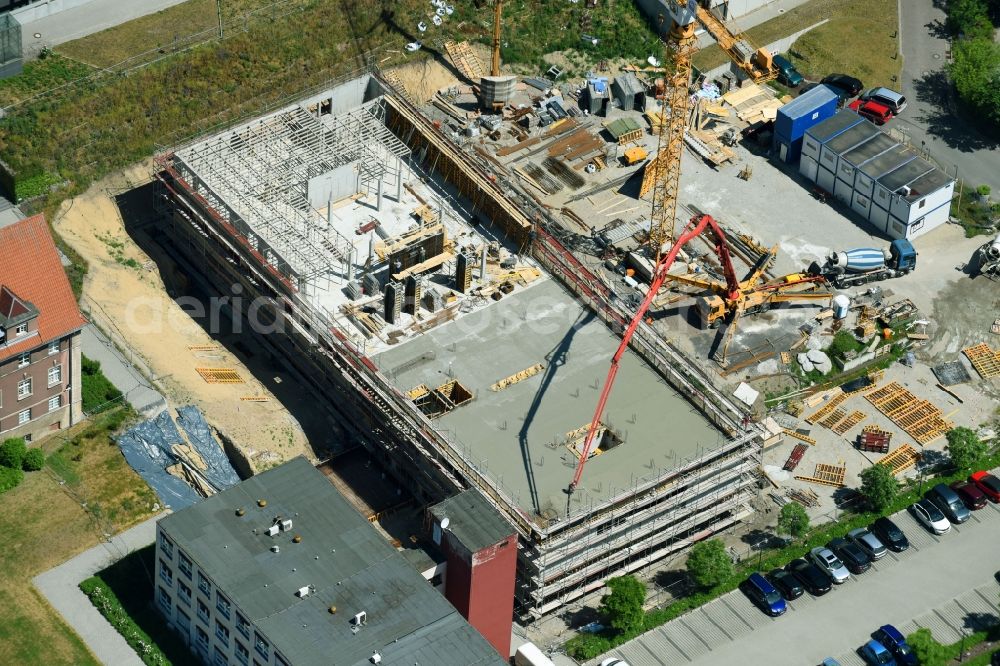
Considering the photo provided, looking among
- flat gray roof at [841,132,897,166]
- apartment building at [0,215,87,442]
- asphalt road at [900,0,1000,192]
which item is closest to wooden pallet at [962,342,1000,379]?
flat gray roof at [841,132,897,166]

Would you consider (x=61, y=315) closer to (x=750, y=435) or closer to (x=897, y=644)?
(x=750, y=435)

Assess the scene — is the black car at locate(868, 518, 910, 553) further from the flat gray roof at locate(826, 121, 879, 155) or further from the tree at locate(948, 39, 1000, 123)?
the tree at locate(948, 39, 1000, 123)

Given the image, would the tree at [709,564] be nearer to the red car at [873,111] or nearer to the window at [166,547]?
the window at [166,547]

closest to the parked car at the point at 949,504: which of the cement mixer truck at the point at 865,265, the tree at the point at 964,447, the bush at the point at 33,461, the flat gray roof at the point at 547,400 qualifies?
the tree at the point at 964,447

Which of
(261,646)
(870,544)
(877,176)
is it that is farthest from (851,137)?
(261,646)

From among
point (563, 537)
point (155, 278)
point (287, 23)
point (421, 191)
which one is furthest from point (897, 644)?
point (287, 23)
